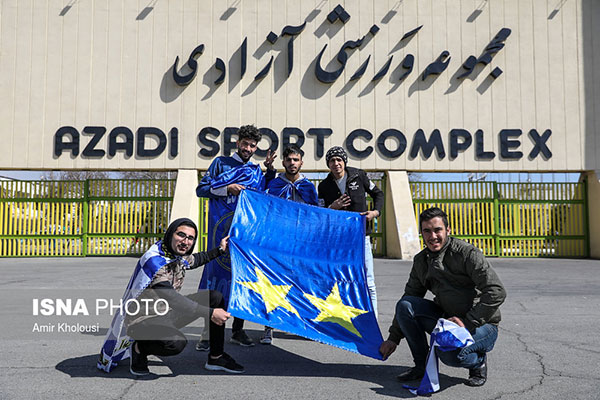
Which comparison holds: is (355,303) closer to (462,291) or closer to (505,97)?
(462,291)

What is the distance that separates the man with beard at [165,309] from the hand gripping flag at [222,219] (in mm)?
839

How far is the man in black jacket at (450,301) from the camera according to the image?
3178 millimetres

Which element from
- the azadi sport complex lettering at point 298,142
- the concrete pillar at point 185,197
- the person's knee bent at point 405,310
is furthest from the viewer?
the azadi sport complex lettering at point 298,142

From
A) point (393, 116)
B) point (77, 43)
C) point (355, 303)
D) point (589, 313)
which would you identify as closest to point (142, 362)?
point (355, 303)

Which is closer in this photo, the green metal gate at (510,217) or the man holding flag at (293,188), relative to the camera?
the man holding flag at (293,188)

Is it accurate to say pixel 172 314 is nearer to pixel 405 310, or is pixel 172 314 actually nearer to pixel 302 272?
pixel 302 272

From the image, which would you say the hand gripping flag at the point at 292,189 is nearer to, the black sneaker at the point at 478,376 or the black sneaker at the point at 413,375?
the black sneaker at the point at 413,375

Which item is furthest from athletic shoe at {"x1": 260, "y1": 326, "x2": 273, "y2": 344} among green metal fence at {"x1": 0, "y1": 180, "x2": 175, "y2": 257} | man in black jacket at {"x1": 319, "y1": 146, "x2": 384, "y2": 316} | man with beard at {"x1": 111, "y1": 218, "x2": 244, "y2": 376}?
green metal fence at {"x1": 0, "y1": 180, "x2": 175, "y2": 257}

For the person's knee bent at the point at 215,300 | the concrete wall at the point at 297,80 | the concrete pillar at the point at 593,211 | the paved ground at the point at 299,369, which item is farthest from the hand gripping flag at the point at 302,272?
the concrete pillar at the point at 593,211


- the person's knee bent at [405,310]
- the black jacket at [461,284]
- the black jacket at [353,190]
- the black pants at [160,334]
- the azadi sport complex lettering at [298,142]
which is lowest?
the black pants at [160,334]

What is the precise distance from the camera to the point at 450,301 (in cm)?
339

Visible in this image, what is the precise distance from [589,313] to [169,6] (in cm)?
1409

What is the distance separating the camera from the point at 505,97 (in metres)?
15.6

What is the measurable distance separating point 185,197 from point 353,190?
1045cm
